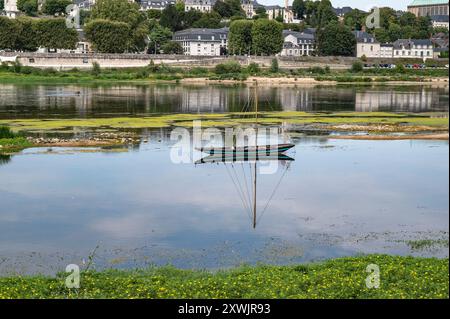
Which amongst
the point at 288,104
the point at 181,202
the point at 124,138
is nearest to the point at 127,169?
the point at 181,202

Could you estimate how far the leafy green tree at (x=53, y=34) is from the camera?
417 ft

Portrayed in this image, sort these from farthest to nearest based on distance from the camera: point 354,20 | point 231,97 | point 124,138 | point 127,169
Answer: point 354,20 → point 231,97 → point 124,138 → point 127,169

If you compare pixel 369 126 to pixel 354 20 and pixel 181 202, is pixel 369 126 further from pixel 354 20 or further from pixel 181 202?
pixel 354 20

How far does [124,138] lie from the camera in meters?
39.8

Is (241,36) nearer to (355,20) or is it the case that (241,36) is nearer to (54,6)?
(355,20)

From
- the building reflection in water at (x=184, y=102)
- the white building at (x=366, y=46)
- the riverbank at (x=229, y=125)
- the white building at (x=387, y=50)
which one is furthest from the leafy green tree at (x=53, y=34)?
the riverbank at (x=229, y=125)

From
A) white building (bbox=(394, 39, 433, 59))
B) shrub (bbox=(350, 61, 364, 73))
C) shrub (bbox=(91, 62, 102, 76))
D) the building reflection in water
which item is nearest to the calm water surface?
the building reflection in water

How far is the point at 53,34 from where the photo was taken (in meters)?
128

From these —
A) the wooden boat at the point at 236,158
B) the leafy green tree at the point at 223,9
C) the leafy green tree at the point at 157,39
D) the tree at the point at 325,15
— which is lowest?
the wooden boat at the point at 236,158

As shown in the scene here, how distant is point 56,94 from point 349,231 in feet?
196

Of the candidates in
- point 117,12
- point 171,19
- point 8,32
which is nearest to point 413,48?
point 171,19

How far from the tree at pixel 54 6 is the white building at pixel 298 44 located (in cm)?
6556

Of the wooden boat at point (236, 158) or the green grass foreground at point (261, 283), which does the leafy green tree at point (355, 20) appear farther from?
the green grass foreground at point (261, 283)

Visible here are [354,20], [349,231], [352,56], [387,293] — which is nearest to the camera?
[387,293]
